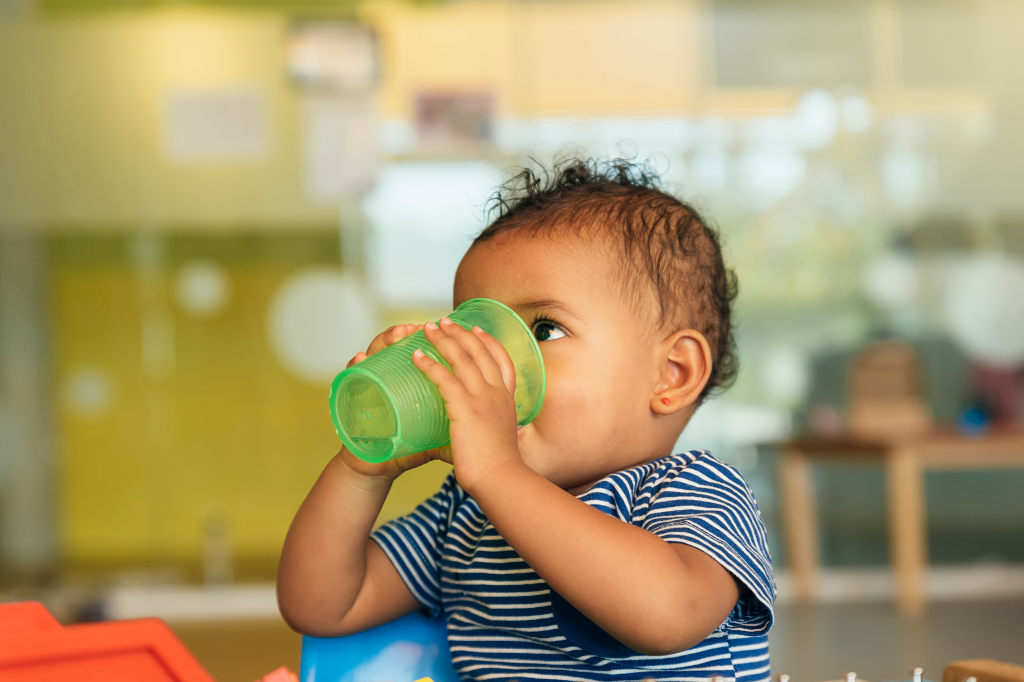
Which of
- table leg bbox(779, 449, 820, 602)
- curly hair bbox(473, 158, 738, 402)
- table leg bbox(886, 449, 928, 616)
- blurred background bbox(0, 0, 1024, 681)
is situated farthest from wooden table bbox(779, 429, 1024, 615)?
curly hair bbox(473, 158, 738, 402)

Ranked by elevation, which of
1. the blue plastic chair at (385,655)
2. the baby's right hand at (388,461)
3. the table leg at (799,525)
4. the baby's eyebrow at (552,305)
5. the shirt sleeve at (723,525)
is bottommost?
the table leg at (799,525)

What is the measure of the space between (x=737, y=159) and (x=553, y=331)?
2.84 meters

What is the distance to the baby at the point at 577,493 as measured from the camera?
618mm

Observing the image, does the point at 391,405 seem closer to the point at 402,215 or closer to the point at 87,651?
the point at 87,651

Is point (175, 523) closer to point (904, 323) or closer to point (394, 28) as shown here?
point (394, 28)

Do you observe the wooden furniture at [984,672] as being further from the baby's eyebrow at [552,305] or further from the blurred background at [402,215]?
the blurred background at [402,215]

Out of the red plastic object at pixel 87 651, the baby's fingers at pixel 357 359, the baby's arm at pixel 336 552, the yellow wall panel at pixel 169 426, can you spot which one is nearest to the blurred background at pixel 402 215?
the yellow wall panel at pixel 169 426

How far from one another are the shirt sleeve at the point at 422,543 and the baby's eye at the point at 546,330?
221 millimetres

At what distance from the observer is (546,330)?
2.47 ft

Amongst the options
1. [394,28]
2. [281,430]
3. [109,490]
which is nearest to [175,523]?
[109,490]

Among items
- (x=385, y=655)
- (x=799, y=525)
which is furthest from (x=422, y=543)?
(x=799, y=525)

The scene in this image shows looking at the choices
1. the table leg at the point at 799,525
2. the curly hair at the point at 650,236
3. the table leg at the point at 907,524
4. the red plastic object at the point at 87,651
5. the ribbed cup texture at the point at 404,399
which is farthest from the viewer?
the table leg at the point at 799,525

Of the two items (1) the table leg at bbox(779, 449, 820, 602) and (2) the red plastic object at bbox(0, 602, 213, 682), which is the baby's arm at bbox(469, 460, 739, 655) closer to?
(2) the red plastic object at bbox(0, 602, 213, 682)

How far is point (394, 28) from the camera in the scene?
3.43 metres
